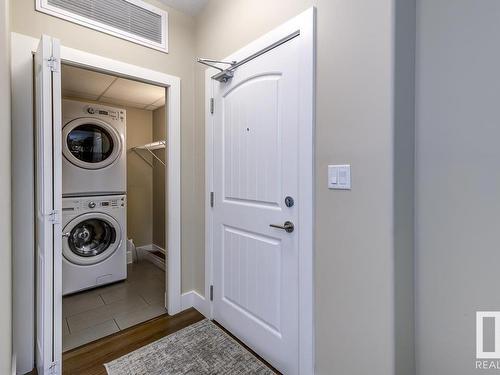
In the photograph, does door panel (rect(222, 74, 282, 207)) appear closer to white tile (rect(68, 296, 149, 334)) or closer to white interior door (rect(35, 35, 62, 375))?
white interior door (rect(35, 35, 62, 375))

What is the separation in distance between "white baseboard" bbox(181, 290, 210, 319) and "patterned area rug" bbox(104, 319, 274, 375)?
0.84 ft

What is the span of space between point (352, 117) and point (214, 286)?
5.39 feet

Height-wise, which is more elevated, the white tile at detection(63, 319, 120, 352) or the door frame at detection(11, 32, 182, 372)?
the door frame at detection(11, 32, 182, 372)

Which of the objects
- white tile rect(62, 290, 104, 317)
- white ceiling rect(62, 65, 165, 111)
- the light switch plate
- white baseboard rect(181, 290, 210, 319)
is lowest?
white tile rect(62, 290, 104, 317)

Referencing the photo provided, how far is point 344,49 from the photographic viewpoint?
119 cm

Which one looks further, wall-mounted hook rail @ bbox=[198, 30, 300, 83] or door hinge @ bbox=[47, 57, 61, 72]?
wall-mounted hook rail @ bbox=[198, 30, 300, 83]

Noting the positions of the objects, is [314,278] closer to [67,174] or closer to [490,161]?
[490,161]

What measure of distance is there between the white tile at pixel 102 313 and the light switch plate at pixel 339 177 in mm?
2108

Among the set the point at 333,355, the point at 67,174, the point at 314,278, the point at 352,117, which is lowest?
the point at 333,355

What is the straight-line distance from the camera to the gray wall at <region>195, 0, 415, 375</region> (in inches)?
41.7

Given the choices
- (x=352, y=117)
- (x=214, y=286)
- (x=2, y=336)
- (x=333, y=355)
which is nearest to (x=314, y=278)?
(x=333, y=355)

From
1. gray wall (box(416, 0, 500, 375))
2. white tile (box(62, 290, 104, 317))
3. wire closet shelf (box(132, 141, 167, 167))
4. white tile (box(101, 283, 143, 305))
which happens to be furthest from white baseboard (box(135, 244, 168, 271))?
gray wall (box(416, 0, 500, 375))

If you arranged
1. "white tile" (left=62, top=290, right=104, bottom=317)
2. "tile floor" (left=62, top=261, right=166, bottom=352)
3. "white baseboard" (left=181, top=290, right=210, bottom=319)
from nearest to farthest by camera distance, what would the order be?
"tile floor" (left=62, top=261, right=166, bottom=352) → "white baseboard" (left=181, top=290, right=210, bottom=319) → "white tile" (left=62, top=290, right=104, bottom=317)

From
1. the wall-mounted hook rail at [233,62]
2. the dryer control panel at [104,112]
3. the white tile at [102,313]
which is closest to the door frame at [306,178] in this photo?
the wall-mounted hook rail at [233,62]
